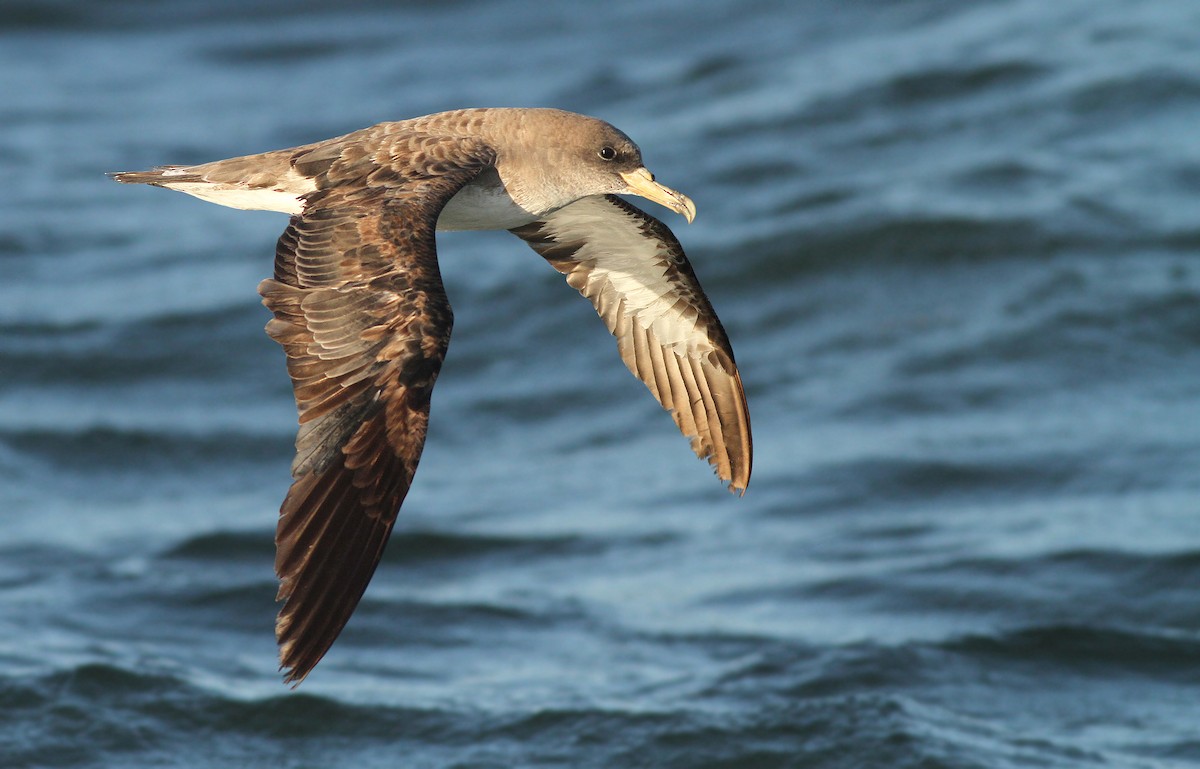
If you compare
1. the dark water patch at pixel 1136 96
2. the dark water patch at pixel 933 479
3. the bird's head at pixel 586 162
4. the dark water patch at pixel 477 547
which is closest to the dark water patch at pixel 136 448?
the dark water patch at pixel 477 547

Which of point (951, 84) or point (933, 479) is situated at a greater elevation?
point (951, 84)

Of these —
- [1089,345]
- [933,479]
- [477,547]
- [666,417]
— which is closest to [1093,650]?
[933,479]

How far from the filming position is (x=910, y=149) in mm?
19656

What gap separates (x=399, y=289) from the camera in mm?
6379

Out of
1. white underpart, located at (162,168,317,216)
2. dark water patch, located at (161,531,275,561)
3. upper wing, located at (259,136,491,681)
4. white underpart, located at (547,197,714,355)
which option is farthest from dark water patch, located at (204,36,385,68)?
upper wing, located at (259,136,491,681)

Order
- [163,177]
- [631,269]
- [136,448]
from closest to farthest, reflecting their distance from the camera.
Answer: [163,177] < [631,269] < [136,448]

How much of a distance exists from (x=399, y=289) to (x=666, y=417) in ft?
31.6

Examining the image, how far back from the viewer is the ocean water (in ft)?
36.0

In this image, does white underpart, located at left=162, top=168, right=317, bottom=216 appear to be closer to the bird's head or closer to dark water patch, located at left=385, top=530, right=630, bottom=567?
the bird's head

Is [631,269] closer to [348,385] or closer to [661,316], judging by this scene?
[661,316]

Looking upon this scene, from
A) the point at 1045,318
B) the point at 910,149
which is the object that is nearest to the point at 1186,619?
the point at 1045,318

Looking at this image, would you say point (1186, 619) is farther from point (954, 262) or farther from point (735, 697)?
point (954, 262)

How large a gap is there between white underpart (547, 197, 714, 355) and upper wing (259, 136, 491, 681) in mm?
1745

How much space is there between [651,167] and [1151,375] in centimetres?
631
